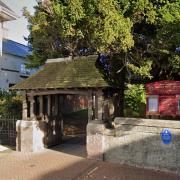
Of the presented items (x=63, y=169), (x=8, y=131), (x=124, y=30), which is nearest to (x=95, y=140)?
(x=63, y=169)

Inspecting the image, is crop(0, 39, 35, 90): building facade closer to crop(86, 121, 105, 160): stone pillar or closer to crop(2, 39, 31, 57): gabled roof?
crop(2, 39, 31, 57): gabled roof

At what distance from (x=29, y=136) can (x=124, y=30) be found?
26.4 ft

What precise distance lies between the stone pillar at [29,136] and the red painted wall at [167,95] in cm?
666

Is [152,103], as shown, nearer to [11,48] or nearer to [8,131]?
[8,131]

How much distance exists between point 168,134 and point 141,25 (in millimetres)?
5744

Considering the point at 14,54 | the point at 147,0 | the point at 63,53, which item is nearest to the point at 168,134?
the point at 147,0

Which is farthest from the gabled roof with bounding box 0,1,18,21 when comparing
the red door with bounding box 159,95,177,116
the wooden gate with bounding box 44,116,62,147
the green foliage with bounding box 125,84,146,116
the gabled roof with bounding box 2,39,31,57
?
the red door with bounding box 159,95,177,116

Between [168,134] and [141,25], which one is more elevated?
[141,25]

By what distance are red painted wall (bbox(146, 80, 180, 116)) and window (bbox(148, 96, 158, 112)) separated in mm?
134

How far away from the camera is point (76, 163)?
13508 mm

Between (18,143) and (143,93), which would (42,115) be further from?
(143,93)

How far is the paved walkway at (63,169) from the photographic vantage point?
1159 cm

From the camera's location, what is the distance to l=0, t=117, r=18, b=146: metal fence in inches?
706

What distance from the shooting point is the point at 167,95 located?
1238 cm
